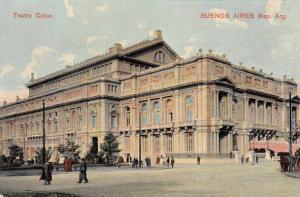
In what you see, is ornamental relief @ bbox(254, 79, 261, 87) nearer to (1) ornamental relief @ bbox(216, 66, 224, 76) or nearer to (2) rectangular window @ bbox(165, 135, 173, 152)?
(1) ornamental relief @ bbox(216, 66, 224, 76)

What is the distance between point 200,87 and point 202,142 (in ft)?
21.6

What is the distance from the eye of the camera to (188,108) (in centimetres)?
5750

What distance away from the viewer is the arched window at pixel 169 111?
60.6 metres

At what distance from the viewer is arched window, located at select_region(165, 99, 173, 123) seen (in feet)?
199

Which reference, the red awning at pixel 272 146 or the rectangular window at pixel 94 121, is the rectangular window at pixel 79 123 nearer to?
the rectangular window at pixel 94 121

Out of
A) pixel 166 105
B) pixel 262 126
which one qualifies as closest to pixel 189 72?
pixel 166 105

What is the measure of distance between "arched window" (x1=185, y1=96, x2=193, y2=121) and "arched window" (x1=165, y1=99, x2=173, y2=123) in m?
3.31

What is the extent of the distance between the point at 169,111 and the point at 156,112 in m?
2.86

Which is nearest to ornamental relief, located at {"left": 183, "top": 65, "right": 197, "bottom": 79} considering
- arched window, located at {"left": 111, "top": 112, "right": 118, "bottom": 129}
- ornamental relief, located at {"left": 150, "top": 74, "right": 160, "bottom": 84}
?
ornamental relief, located at {"left": 150, "top": 74, "right": 160, "bottom": 84}

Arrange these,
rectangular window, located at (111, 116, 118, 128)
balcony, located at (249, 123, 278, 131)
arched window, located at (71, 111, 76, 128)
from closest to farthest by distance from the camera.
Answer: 1. balcony, located at (249, 123, 278, 131)
2. rectangular window, located at (111, 116, 118, 128)
3. arched window, located at (71, 111, 76, 128)

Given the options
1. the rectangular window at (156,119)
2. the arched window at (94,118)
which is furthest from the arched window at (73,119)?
the rectangular window at (156,119)

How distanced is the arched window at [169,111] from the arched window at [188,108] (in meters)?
3.31

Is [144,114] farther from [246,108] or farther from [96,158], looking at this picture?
[96,158]

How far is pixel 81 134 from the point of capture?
6962cm
